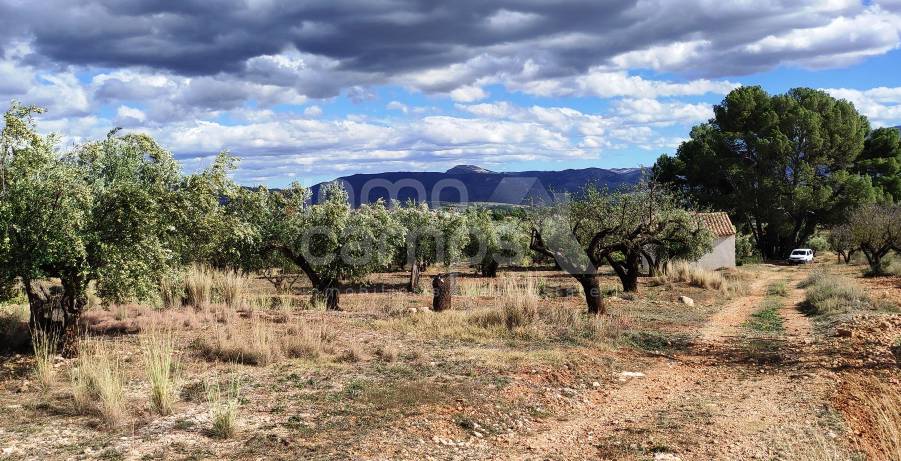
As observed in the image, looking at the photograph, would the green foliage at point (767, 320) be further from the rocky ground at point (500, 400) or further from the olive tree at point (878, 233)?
the olive tree at point (878, 233)

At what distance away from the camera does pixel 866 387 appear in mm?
8969

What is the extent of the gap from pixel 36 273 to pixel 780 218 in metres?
48.7

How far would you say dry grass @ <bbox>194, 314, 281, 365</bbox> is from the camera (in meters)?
10.0

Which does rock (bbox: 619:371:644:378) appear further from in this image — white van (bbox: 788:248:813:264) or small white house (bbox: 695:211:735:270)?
white van (bbox: 788:248:813:264)

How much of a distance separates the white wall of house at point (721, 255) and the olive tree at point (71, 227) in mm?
36251

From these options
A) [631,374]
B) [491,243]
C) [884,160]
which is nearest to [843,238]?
[884,160]

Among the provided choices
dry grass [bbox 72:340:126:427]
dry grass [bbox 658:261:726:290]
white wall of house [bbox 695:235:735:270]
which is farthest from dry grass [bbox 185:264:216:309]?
white wall of house [bbox 695:235:735:270]

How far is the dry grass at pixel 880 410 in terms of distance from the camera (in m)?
5.97

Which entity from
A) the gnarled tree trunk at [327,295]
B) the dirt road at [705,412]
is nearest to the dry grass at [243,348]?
the dirt road at [705,412]

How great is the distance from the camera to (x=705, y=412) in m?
8.02

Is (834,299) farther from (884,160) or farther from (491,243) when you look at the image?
(884,160)

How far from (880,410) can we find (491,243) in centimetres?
2723

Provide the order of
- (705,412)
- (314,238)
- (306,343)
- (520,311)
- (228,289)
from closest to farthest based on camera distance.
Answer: (705,412)
(306,343)
(520,311)
(228,289)
(314,238)

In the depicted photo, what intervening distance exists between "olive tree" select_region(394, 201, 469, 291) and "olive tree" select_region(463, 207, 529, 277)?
292 cm
